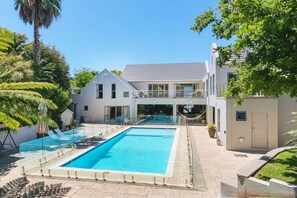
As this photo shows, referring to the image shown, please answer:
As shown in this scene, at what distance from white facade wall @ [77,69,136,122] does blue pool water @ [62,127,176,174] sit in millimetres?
9223

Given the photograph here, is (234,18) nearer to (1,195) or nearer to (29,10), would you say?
(1,195)

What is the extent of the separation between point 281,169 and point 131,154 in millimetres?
9451

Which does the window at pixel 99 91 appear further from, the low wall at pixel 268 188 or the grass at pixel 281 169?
the low wall at pixel 268 188

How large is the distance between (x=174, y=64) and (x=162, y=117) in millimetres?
12754

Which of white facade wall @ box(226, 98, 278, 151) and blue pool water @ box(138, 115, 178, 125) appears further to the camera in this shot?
blue pool water @ box(138, 115, 178, 125)

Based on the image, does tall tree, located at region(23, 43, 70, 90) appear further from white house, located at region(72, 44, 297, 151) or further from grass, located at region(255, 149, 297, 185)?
grass, located at region(255, 149, 297, 185)

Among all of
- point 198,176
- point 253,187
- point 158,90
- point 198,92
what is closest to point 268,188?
point 253,187

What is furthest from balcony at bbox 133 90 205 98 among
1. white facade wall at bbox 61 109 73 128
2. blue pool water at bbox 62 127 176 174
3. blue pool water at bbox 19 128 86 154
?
blue pool water at bbox 19 128 86 154

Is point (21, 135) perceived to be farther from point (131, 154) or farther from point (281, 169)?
point (281, 169)

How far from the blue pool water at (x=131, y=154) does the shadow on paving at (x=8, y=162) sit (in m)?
2.61

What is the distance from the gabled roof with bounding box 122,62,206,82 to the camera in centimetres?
3231

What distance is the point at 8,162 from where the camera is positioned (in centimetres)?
1158

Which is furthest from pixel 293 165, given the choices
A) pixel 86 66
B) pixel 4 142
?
pixel 86 66

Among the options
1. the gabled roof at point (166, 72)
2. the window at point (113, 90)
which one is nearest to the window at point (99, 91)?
the window at point (113, 90)
